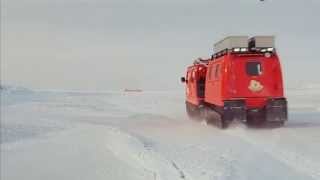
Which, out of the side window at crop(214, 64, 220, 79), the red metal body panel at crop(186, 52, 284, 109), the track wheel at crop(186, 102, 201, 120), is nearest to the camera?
the red metal body panel at crop(186, 52, 284, 109)

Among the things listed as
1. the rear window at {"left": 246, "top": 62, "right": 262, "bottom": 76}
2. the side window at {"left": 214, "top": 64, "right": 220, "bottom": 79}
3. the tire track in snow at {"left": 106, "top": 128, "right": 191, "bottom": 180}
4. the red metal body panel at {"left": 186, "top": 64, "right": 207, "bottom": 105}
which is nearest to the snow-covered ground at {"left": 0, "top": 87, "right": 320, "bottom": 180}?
the tire track in snow at {"left": 106, "top": 128, "right": 191, "bottom": 180}

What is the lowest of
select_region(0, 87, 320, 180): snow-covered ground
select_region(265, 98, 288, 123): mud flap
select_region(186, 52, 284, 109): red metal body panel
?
select_region(0, 87, 320, 180): snow-covered ground

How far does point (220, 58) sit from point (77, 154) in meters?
7.31

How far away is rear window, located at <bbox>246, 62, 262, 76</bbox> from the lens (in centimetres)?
1772

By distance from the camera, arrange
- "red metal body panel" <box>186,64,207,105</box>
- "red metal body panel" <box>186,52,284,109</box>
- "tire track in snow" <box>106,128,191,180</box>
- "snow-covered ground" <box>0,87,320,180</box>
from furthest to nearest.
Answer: "red metal body panel" <box>186,64,207,105</box> < "red metal body panel" <box>186,52,284,109</box> < "snow-covered ground" <box>0,87,320,180</box> < "tire track in snow" <box>106,128,191,180</box>

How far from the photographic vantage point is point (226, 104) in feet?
56.5

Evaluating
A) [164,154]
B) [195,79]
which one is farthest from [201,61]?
[164,154]

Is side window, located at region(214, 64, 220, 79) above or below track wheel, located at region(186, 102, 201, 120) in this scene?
above

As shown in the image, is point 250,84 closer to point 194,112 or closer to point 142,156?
point 194,112

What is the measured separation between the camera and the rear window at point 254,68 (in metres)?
17.7

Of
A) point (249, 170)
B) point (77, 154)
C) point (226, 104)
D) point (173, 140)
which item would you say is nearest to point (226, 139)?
point (173, 140)

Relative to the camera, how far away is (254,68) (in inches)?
700

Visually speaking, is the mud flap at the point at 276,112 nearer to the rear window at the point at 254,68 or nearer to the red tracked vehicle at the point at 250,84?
the red tracked vehicle at the point at 250,84

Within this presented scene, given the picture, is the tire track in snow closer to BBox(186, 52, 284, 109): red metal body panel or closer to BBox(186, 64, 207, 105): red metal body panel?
BBox(186, 52, 284, 109): red metal body panel
